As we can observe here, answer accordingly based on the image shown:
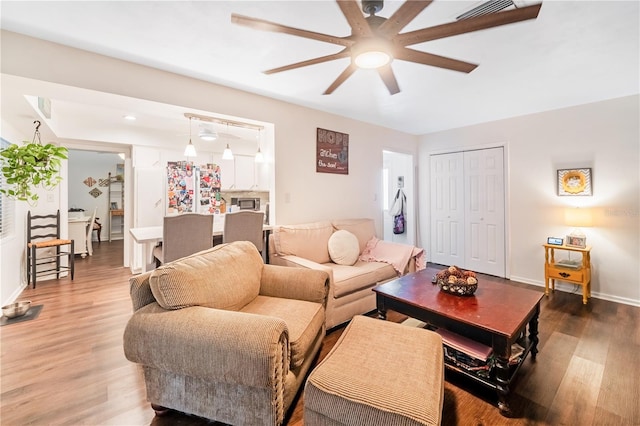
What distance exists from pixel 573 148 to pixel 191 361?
4.65 m

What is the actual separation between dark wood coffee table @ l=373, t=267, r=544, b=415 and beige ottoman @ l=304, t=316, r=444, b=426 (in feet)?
1.24

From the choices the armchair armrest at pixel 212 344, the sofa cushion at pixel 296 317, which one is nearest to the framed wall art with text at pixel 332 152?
the sofa cushion at pixel 296 317

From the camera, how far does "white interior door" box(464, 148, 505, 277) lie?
13.2 ft

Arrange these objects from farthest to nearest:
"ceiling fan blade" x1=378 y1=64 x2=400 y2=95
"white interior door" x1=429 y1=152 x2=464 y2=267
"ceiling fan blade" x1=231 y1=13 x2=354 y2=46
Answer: "white interior door" x1=429 y1=152 x2=464 y2=267
"ceiling fan blade" x1=378 y1=64 x2=400 y2=95
"ceiling fan blade" x1=231 y1=13 x2=354 y2=46

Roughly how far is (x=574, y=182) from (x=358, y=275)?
308 centimetres

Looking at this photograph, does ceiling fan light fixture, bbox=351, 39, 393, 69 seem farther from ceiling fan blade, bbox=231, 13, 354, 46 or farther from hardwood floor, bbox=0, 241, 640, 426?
hardwood floor, bbox=0, 241, 640, 426

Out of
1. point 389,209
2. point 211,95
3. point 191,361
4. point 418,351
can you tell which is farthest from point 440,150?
point 191,361

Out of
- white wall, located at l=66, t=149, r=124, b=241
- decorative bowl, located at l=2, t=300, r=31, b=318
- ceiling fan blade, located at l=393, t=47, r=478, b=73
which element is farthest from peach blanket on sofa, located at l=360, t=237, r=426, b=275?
white wall, located at l=66, t=149, r=124, b=241

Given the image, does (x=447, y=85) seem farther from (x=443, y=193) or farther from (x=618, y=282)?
(x=618, y=282)

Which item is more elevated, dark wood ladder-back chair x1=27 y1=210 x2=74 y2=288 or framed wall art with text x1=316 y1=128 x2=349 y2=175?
framed wall art with text x1=316 y1=128 x2=349 y2=175

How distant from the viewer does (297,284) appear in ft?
6.66

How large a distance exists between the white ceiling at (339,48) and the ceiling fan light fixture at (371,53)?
0.38 metres

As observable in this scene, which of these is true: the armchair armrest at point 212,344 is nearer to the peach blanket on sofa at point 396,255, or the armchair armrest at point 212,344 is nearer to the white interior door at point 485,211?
the peach blanket on sofa at point 396,255

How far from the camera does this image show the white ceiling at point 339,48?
1.68 meters
